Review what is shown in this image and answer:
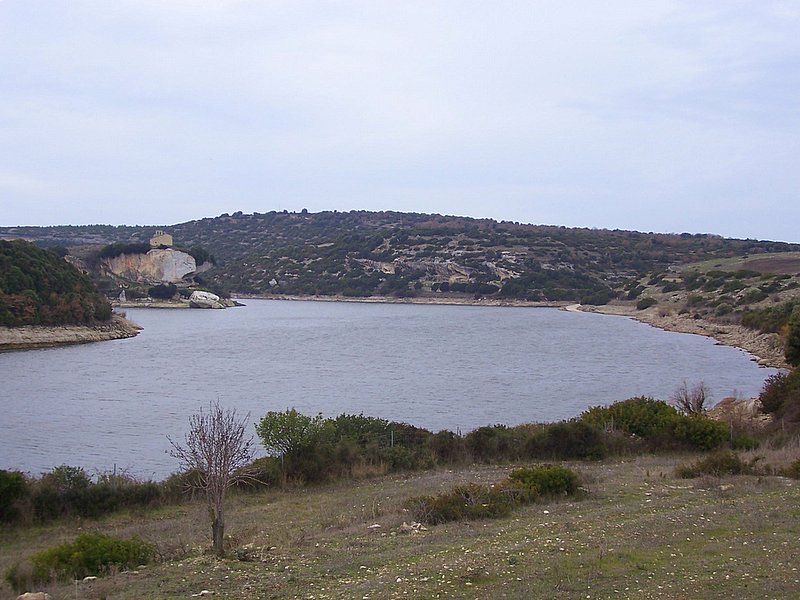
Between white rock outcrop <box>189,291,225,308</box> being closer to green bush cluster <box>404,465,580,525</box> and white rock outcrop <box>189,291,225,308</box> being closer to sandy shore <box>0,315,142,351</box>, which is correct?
sandy shore <box>0,315,142,351</box>

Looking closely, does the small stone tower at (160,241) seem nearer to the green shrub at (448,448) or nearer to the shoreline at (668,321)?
the shoreline at (668,321)

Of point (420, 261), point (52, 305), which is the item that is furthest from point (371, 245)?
point (52, 305)

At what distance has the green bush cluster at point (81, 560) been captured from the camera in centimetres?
821

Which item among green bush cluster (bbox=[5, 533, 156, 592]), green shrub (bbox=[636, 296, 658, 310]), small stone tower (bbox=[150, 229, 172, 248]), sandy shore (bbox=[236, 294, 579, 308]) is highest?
small stone tower (bbox=[150, 229, 172, 248])

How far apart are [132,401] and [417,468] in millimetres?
17222

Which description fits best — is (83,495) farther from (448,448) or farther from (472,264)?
A: (472,264)

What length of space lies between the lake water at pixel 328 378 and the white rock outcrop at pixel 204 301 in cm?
2932

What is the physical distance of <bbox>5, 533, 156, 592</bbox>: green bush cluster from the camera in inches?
323

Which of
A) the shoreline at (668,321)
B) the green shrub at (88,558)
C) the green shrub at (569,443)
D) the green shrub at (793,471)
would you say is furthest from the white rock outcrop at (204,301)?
the green shrub at (88,558)

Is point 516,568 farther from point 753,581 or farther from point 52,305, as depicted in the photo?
point 52,305

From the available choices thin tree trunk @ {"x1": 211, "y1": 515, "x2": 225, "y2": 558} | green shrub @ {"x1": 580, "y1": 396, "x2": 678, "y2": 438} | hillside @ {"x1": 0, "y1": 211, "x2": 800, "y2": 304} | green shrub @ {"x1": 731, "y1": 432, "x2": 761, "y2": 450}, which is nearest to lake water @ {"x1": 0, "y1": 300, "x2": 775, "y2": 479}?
green shrub @ {"x1": 580, "y1": 396, "x2": 678, "y2": 438}

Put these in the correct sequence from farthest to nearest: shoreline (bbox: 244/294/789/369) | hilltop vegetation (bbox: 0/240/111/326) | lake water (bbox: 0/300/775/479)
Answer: hilltop vegetation (bbox: 0/240/111/326), shoreline (bbox: 244/294/789/369), lake water (bbox: 0/300/775/479)

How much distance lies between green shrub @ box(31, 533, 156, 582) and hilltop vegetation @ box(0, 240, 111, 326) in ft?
149

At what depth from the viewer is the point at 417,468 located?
1628 cm
